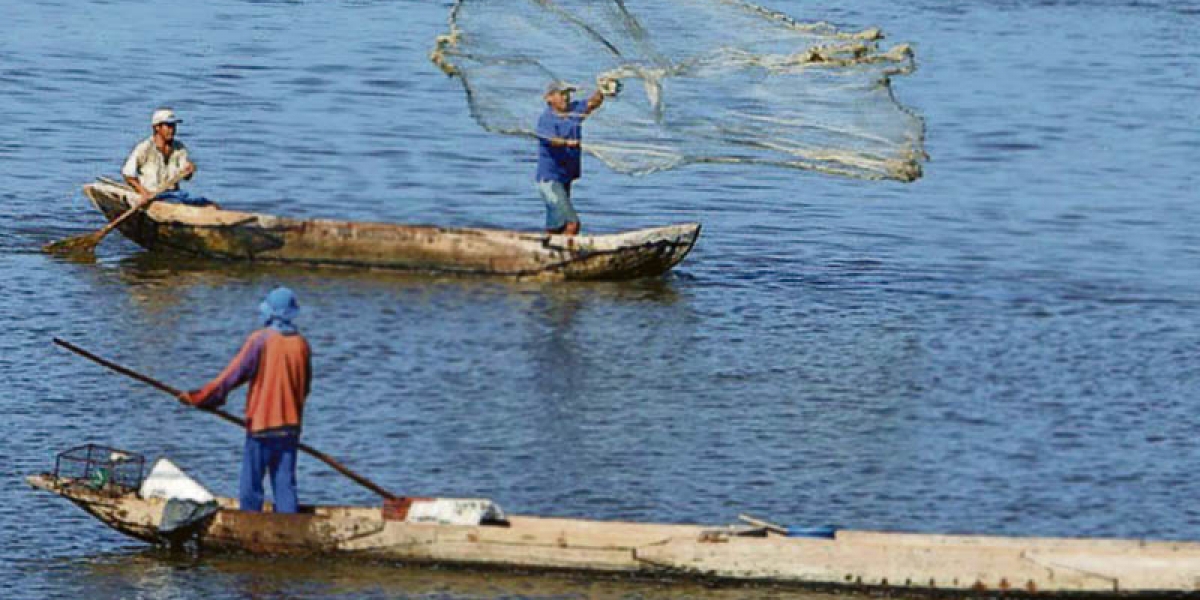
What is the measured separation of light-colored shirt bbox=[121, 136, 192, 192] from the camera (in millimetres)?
27703

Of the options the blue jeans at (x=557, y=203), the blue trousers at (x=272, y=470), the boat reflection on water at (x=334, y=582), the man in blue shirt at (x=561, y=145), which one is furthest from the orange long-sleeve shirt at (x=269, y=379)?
the blue jeans at (x=557, y=203)

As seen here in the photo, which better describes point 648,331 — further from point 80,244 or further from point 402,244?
point 80,244

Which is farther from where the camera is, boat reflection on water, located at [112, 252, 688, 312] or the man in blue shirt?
boat reflection on water, located at [112, 252, 688, 312]

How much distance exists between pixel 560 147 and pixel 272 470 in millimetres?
9053

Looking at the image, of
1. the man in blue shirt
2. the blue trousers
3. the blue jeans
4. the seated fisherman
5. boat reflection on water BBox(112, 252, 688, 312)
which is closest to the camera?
the blue trousers

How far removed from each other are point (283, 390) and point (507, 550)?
1.69m

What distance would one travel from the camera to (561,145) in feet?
87.9

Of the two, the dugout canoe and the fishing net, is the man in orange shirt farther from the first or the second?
the dugout canoe

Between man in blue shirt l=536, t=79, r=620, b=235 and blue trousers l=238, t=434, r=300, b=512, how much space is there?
312 inches

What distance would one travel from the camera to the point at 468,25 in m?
25.6

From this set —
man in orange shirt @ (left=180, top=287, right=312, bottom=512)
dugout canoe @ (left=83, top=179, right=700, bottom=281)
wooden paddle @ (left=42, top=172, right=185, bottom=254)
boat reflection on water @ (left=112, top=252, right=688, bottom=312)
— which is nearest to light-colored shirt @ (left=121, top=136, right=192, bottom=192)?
dugout canoe @ (left=83, top=179, right=700, bottom=281)

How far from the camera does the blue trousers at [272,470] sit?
59.8 ft

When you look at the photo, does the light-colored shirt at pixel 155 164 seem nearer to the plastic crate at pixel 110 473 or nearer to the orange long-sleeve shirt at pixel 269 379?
the plastic crate at pixel 110 473

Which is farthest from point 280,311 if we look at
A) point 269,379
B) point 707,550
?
point 707,550
